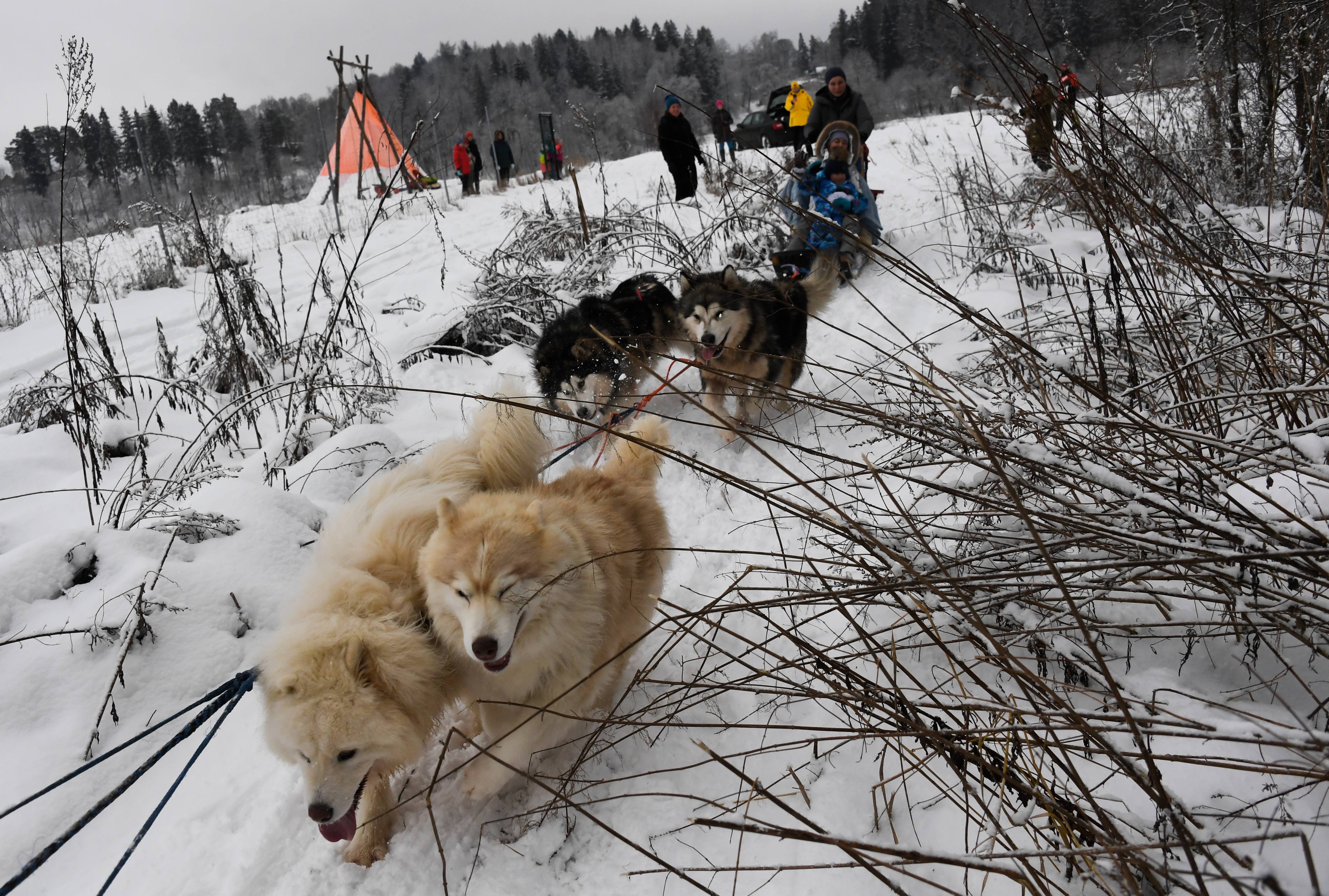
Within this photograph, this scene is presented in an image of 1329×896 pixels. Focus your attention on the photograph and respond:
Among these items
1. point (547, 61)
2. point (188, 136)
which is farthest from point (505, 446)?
point (547, 61)

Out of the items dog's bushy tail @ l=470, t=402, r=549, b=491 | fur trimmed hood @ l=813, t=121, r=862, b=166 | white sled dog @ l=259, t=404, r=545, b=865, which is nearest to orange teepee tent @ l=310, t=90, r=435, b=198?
dog's bushy tail @ l=470, t=402, r=549, b=491

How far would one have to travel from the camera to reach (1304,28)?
2.90 meters

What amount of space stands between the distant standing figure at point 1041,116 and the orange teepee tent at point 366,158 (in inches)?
111

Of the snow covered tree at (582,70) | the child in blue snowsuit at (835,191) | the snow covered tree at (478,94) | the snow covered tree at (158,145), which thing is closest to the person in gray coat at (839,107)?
the child in blue snowsuit at (835,191)

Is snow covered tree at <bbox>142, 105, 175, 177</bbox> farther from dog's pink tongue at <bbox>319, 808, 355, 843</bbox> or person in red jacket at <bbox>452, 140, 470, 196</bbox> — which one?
dog's pink tongue at <bbox>319, 808, 355, 843</bbox>

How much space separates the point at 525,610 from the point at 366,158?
69.8 feet

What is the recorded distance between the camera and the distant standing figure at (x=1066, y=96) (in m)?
1.57

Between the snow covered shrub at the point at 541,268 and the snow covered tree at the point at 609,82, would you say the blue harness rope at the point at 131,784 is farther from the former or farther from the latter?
the snow covered tree at the point at 609,82

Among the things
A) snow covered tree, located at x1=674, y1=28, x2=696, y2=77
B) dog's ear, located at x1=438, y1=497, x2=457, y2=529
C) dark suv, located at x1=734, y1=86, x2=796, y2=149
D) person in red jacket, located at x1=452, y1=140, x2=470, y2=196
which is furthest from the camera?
snow covered tree, located at x1=674, y1=28, x2=696, y2=77

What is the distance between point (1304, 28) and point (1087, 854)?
12.5 ft

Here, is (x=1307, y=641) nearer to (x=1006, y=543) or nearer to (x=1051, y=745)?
(x=1051, y=745)

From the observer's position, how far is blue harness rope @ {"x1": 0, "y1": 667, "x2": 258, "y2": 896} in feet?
4.35

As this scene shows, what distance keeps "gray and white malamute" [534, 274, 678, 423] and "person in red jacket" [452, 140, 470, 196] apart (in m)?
16.2

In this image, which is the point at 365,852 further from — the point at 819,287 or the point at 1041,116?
the point at 819,287
